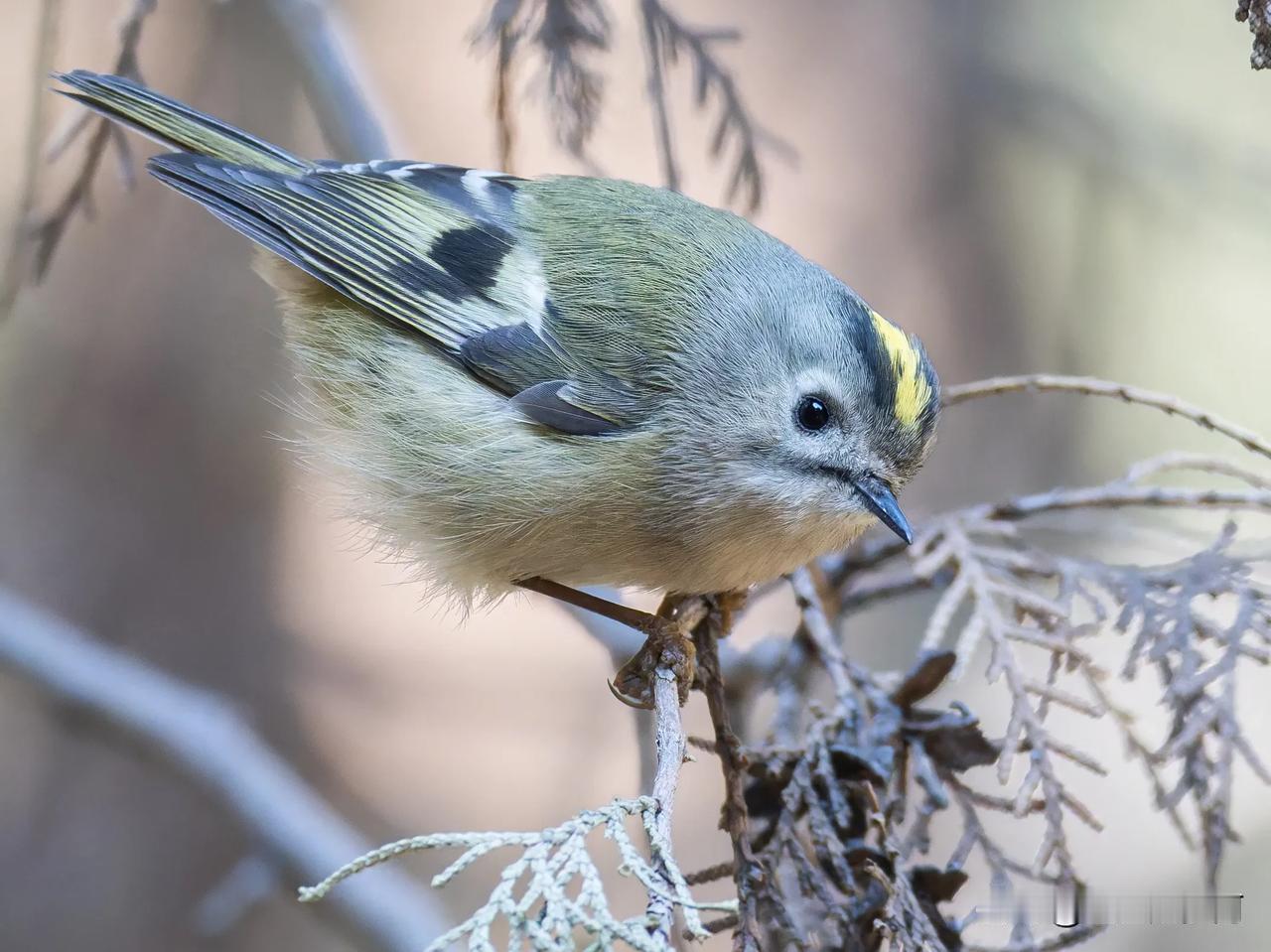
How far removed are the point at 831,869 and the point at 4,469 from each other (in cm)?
275

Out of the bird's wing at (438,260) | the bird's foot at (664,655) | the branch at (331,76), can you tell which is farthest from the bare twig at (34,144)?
the bird's foot at (664,655)

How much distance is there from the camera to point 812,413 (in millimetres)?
1669

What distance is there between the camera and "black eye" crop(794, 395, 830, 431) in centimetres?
166

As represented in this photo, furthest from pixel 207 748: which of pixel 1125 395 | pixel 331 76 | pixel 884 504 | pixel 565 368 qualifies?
pixel 1125 395

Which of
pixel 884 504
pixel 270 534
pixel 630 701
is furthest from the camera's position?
pixel 270 534

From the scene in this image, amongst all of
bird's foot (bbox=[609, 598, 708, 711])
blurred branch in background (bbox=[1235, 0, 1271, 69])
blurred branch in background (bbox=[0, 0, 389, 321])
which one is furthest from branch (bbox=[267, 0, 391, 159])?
blurred branch in background (bbox=[1235, 0, 1271, 69])

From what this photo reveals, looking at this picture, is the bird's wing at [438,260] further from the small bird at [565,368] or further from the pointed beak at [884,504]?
the pointed beak at [884,504]

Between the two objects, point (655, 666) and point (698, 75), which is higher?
point (698, 75)

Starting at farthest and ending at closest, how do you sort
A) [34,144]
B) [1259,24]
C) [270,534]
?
[270,534] → [34,144] → [1259,24]

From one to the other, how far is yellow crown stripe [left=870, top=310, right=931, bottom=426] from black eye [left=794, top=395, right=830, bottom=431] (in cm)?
10

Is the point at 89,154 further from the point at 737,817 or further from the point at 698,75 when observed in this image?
the point at 737,817

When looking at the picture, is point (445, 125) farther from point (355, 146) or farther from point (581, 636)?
point (581, 636)

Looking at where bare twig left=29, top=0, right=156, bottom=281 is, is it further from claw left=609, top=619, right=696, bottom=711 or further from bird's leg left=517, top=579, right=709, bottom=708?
claw left=609, top=619, right=696, bottom=711

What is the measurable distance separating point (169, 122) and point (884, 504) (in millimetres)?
1240
